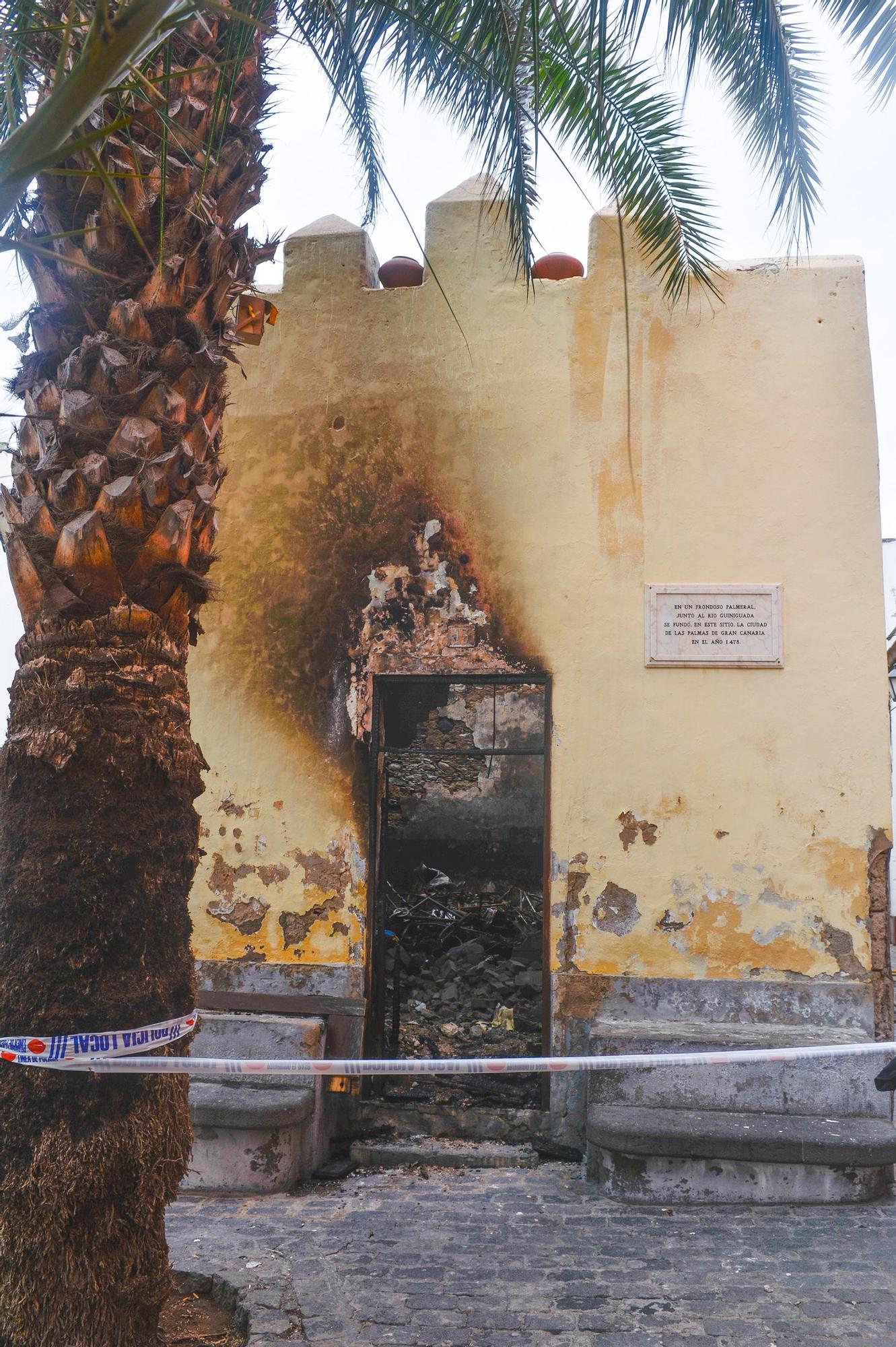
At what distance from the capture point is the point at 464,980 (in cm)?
1004

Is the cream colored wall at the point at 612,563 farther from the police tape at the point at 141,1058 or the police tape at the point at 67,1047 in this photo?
the police tape at the point at 67,1047

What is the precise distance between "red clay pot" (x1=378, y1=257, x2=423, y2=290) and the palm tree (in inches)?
123

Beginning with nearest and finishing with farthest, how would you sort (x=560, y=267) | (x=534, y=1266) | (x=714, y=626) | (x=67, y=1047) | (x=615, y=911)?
(x=67, y=1047) < (x=534, y=1266) < (x=615, y=911) < (x=714, y=626) < (x=560, y=267)

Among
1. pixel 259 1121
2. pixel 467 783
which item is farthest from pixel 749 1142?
pixel 467 783

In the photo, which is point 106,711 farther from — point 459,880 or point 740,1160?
point 459,880

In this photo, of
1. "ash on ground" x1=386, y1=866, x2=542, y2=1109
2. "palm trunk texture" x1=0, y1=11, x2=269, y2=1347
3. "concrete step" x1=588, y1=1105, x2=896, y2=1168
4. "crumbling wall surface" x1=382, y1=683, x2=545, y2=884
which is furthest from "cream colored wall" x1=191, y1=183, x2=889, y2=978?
"crumbling wall surface" x1=382, y1=683, x2=545, y2=884

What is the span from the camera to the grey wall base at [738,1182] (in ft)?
17.2

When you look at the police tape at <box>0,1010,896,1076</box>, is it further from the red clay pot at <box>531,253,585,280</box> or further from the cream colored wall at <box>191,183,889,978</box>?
the red clay pot at <box>531,253,585,280</box>

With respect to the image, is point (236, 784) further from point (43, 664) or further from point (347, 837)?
point (43, 664)

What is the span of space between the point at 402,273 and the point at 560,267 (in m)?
1.04

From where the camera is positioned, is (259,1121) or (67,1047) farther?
(259,1121)

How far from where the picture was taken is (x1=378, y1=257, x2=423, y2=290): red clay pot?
700 centimetres

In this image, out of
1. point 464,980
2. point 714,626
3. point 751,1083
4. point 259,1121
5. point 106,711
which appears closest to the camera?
point 106,711

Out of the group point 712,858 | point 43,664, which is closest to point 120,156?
point 43,664
